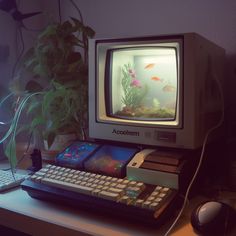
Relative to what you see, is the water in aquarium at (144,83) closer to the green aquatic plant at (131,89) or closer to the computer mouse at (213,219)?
the green aquatic plant at (131,89)

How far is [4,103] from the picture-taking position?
4.58 feet

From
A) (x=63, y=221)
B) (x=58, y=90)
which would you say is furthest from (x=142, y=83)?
(x=63, y=221)

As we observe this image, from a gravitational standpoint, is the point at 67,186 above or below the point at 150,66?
below

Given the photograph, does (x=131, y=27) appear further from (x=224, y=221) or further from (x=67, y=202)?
(x=224, y=221)

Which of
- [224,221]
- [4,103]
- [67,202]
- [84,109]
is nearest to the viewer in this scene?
[224,221]

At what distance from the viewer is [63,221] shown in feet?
2.36

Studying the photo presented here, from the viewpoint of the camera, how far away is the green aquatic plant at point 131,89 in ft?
3.22

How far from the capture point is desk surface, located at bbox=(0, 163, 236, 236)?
67cm

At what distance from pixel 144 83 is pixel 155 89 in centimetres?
4

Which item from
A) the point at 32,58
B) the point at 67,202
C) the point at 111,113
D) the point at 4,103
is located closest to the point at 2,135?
the point at 4,103

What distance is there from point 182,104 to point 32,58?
702 mm

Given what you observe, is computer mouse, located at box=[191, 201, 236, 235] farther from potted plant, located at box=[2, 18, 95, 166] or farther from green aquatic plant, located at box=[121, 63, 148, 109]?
potted plant, located at box=[2, 18, 95, 166]

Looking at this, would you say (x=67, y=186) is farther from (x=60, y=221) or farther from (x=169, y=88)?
(x=169, y=88)

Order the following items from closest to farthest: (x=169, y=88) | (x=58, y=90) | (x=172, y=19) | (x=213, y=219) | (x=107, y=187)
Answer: (x=213, y=219) < (x=107, y=187) < (x=169, y=88) < (x=58, y=90) < (x=172, y=19)
